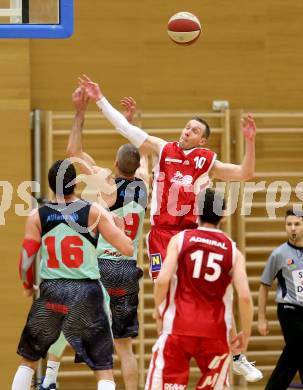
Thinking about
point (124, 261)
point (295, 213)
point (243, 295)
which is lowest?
point (124, 261)

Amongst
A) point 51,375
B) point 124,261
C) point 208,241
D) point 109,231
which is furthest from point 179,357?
point 124,261

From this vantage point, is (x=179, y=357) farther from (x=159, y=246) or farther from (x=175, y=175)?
(x=175, y=175)

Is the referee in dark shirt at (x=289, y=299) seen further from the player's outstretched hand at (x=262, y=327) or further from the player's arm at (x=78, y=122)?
the player's arm at (x=78, y=122)

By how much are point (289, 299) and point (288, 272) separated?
0.94 ft

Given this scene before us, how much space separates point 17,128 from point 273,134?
3.29 metres

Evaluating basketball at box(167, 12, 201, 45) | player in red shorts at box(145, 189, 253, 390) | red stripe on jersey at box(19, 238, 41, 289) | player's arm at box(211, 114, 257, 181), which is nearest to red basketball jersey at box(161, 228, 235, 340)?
player in red shorts at box(145, 189, 253, 390)

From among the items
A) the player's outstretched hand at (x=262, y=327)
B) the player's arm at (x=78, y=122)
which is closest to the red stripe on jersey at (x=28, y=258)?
the player's arm at (x=78, y=122)

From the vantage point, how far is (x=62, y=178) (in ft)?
25.2

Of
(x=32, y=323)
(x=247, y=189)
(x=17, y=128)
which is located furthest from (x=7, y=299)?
(x=32, y=323)

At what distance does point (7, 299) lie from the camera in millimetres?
11930

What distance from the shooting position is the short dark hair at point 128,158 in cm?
930

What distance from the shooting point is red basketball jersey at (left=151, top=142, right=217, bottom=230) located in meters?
8.92

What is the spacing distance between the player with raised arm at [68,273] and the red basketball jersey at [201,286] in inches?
29.9

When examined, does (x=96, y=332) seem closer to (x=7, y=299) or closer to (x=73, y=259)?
(x=73, y=259)
